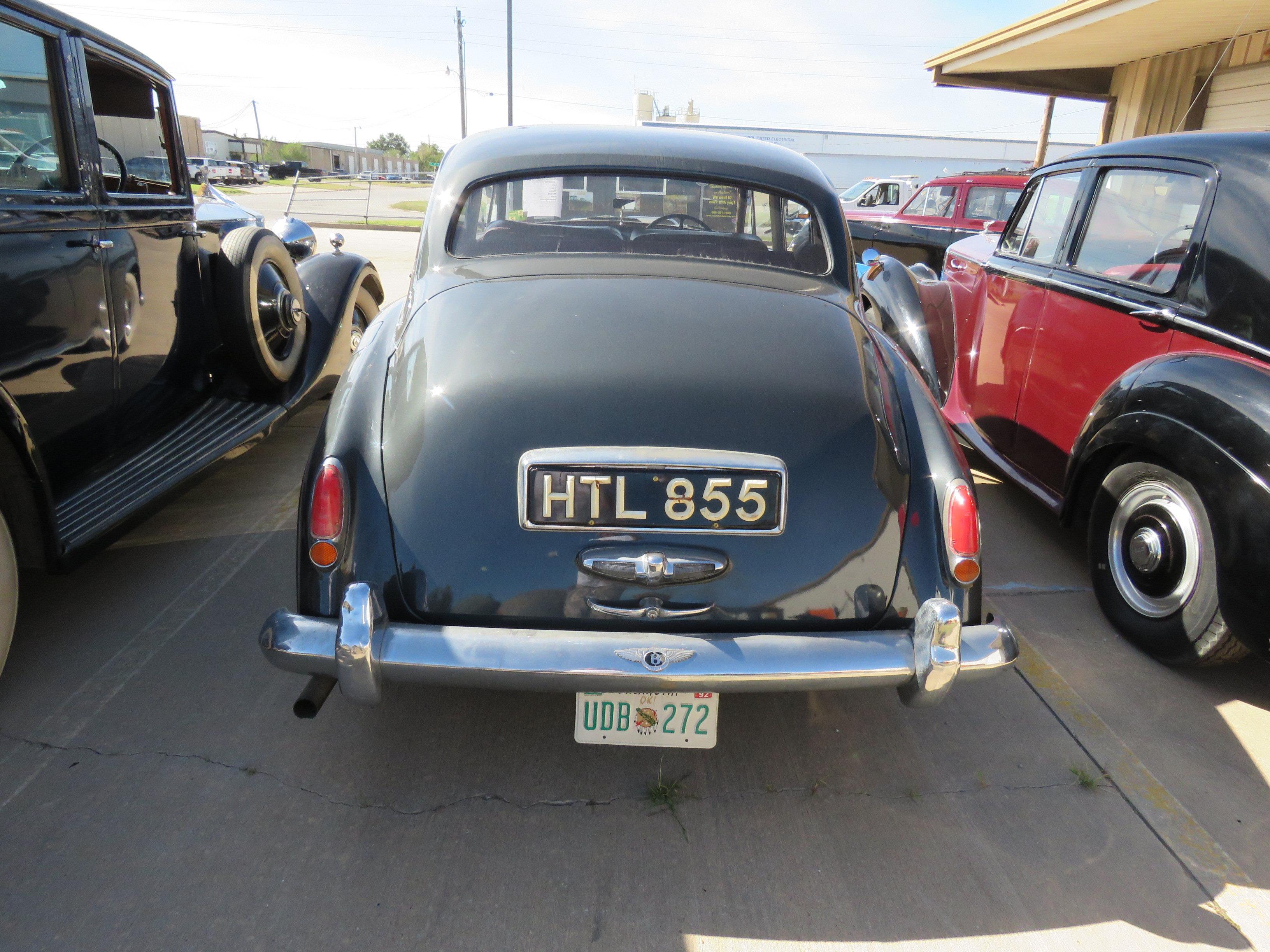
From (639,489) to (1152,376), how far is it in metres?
2.13

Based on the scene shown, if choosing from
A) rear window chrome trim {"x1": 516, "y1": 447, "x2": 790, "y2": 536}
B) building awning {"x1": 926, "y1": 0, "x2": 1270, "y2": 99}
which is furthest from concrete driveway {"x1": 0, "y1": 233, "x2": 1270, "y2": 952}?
building awning {"x1": 926, "y1": 0, "x2": 1270, "y2": 99}

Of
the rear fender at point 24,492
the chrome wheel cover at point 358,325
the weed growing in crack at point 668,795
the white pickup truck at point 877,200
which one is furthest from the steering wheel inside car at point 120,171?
the white pickup truck at point 877,200

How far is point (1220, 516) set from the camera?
2.68 m

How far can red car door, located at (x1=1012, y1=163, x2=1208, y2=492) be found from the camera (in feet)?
10.7

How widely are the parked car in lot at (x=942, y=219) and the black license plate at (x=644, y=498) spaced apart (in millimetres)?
8764

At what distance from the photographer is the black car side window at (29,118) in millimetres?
2906

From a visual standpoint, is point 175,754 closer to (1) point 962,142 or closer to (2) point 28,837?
(2) point 28,837

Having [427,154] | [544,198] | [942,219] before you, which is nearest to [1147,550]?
[544,198]

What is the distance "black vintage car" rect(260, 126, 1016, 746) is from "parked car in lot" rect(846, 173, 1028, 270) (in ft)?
27.9

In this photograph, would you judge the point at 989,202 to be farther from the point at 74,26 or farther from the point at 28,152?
the point at 28,152

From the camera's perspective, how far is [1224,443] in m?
2.69

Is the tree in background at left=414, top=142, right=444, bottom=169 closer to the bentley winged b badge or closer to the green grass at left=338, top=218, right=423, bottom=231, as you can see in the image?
the green grass at left=338, top=218, right=423, bottom=231

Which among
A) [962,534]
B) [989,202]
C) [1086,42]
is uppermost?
[1086,42]

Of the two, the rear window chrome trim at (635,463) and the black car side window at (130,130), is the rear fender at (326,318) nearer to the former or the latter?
the black car side window at (130,130)
